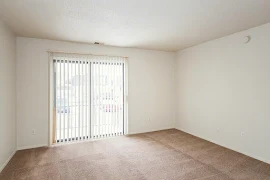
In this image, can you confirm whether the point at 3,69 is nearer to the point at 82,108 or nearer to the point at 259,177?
the point at 82,108

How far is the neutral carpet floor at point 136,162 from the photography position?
8.75 ft

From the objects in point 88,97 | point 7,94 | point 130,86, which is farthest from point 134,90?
point 7,94

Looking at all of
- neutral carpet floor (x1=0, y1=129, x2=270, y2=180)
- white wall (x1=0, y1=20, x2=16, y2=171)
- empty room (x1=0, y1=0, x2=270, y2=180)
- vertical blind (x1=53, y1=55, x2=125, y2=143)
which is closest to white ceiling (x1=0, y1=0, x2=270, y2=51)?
empty room (x1=0, y1=0, x2=270, y2=180)

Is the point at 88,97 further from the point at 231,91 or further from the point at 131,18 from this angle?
the point at 231,91

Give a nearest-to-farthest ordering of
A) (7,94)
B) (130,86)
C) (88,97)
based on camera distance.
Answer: (7,94) → (88,97) → (130,86)

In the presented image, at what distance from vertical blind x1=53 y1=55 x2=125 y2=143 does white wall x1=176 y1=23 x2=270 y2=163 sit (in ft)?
6.83

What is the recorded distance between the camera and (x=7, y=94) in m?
3.12

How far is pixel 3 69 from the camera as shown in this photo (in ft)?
9.61

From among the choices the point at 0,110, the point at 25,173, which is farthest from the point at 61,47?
the point at 25,173

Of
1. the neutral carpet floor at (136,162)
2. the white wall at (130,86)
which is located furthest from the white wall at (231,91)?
the white wall at (130,86)

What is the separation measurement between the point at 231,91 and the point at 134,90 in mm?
2525

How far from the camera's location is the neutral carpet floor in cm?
267

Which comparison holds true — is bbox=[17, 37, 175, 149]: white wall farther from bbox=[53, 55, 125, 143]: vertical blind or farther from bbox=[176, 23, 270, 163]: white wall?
bbox=[176, 23, 270, 163]: white wall

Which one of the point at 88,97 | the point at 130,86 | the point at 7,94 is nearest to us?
the point at 7,94
